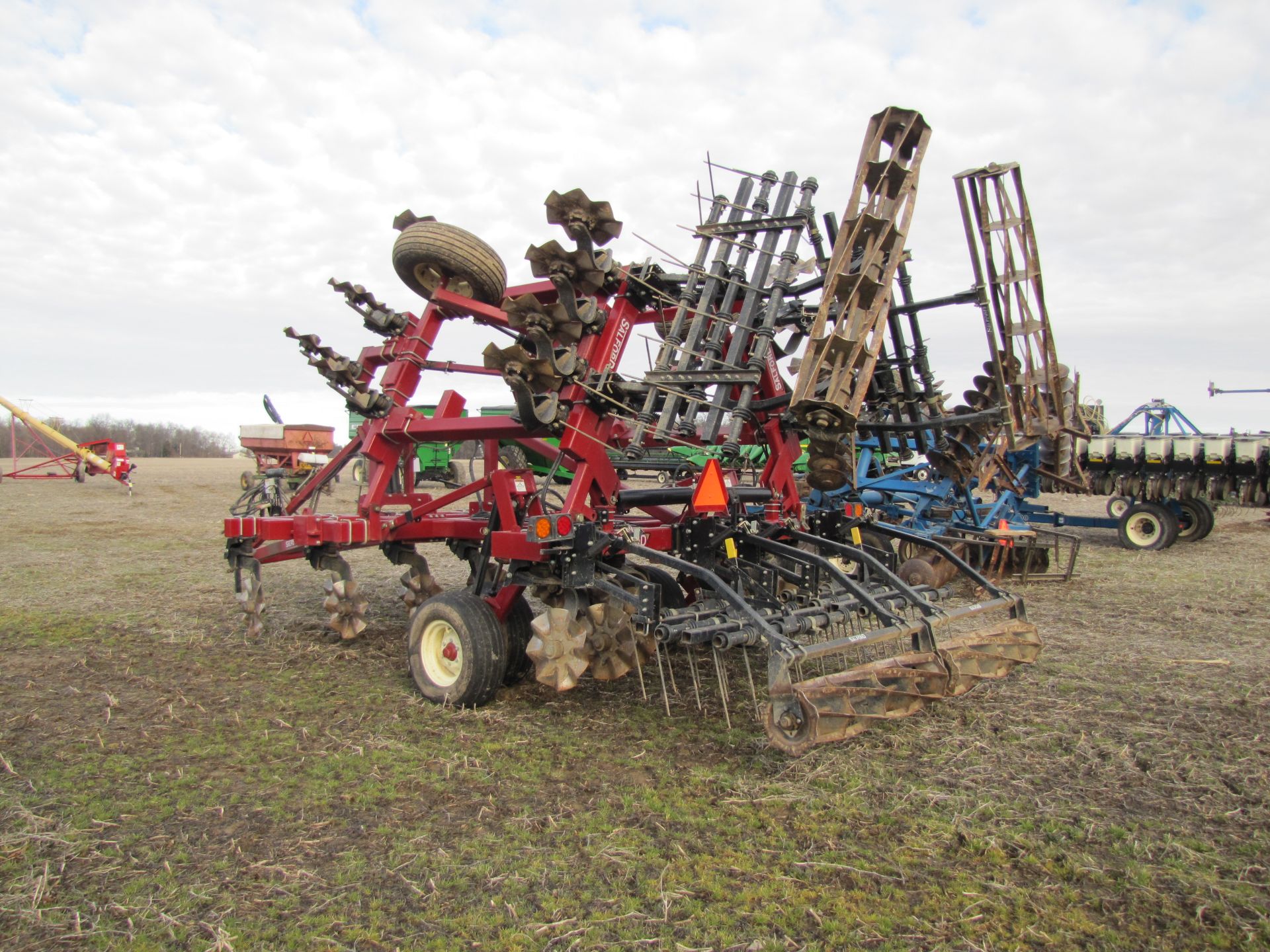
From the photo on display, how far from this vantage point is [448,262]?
590 cm

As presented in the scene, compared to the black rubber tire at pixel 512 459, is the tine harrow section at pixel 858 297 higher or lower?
higher

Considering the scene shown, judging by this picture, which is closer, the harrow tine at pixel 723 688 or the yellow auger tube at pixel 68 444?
the harrow tine at pixel 723 688

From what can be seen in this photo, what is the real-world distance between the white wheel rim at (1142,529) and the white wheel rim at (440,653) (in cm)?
1218

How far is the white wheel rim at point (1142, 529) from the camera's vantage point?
12961mm

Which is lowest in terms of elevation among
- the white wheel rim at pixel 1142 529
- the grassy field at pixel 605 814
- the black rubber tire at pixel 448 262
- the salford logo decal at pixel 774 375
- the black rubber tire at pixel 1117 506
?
the grassy field at pixel 605 814

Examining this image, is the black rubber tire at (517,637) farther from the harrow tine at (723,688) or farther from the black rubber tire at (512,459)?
the black rubber tire at (512,459)

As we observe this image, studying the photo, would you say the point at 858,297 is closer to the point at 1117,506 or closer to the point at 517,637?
the point at 517,637

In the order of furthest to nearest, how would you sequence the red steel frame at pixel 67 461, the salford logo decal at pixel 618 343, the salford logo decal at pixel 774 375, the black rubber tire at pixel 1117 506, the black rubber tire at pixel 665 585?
the red steel frame at pixel 67 461 < the black rubber tire at pixel 1117 506 < the salford logo decal at pixel 774 375 < the salford logo decal at pixel 618 343 < the black rubber tire at pixel 665 585

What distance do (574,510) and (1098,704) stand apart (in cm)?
328

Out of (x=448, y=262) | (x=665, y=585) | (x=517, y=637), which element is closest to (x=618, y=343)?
(x=448, y=262)

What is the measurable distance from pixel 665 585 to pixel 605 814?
4.25 feet

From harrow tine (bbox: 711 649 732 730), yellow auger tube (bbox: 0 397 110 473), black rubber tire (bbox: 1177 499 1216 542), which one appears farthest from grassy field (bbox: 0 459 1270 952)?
yellow auger tube (bbox: 0 397 110 473)

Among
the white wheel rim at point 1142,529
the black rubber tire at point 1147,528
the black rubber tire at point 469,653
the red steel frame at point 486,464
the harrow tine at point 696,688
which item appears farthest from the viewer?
the white wheel rim at point 1142,529

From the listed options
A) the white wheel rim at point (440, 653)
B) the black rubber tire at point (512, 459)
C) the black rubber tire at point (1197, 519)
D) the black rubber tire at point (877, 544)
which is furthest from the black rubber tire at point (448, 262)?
the black rubber tire at point (1197, 519)
